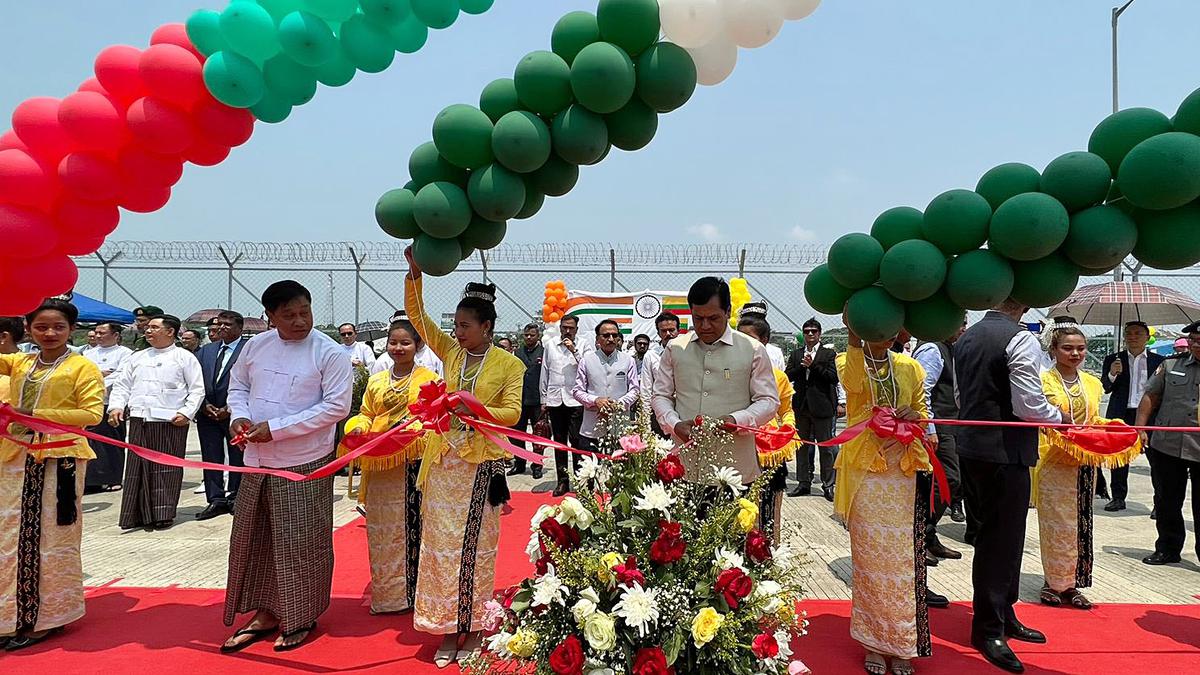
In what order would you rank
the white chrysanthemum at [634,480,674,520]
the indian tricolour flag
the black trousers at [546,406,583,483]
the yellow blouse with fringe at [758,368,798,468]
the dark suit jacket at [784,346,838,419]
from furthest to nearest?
the indian tricolour flag → the black trousers at [546,406,583,483] → the dark suit jacket at [784,346,838,419] → the yellow blouse with fringe at [758,368,798,468] → the white chrysanthemum at [634,480,674,520]

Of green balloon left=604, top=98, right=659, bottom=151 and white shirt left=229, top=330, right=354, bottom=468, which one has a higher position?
green balloon left=604, top=98, right=659, bottom=151

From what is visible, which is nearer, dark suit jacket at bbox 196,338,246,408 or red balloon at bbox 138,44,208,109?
red balloon at bbox 138,44,208,109

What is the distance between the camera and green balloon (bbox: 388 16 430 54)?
3121mm

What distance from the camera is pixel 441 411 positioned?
3572 millimetres

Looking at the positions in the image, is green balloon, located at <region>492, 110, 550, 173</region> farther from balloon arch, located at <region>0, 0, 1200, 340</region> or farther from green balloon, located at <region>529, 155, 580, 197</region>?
green balloon, located at <region>529, 155, 580, 197</region>

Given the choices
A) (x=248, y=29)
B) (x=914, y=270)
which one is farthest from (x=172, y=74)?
(x=914, y=270)

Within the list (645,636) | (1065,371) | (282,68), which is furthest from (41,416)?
(1065,371)

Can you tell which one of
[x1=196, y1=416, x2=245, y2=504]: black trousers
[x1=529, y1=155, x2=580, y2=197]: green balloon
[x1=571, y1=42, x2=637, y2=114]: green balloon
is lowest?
[x1=196, y1=416, x2=245, y2=504]: black trousers

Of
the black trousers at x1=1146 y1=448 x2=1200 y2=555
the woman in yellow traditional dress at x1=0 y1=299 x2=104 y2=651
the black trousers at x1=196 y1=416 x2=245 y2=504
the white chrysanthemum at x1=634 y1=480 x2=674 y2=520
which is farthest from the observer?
the black trousers at x1=196 y1=416 x2=245 y2=504

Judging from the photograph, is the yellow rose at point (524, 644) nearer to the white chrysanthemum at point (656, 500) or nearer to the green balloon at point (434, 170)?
the white chrysanthemum at point (656, 500)

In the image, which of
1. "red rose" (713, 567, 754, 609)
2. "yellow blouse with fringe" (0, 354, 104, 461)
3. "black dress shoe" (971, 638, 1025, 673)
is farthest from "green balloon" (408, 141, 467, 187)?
"black dress shoe" (971, 638, 1025, 673)

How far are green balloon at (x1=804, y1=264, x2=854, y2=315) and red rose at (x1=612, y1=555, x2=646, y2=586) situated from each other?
63.7 inches

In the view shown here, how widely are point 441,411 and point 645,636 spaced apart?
1872 millimetres

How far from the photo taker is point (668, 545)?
2098 mm
